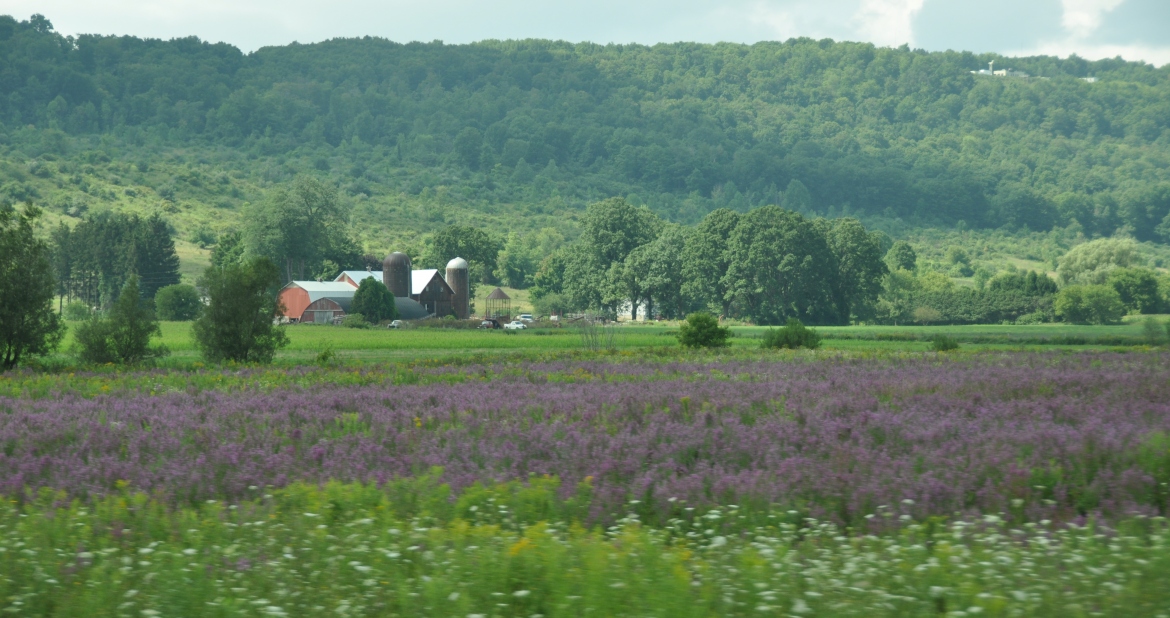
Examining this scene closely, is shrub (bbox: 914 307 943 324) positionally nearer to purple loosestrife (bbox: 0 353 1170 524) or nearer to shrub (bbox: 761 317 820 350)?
shrub (bbox: 761 317 820 350)

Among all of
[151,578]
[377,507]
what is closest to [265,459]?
[377,507]

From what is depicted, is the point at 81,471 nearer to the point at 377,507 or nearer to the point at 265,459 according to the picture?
the point at 265,459

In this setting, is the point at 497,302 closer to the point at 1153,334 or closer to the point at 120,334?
the point at 1153,334

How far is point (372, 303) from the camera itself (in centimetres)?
9838

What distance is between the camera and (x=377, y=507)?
8914mm

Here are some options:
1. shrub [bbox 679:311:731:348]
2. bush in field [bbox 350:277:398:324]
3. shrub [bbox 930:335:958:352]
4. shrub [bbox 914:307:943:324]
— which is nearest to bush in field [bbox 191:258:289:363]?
shrub [bbox 679:311:731:348]

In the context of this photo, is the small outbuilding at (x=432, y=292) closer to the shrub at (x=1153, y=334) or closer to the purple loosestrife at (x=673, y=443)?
the shrub at (x=1153, y=334)

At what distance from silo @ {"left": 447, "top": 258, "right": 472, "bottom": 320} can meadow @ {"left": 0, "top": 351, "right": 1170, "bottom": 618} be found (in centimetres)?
10907

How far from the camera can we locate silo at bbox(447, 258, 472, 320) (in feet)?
414

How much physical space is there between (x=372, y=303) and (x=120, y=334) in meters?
64.2

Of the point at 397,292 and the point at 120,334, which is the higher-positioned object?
the point at 397,292

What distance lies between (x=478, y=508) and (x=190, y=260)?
470 feet

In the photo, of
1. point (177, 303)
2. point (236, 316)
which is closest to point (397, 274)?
point (177, 303)

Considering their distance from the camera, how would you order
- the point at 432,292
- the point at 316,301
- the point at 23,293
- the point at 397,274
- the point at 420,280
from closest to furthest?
the point at 23,293
the point at 316,301
the point at 397,274
the point at 432,292
the point at 420,280
